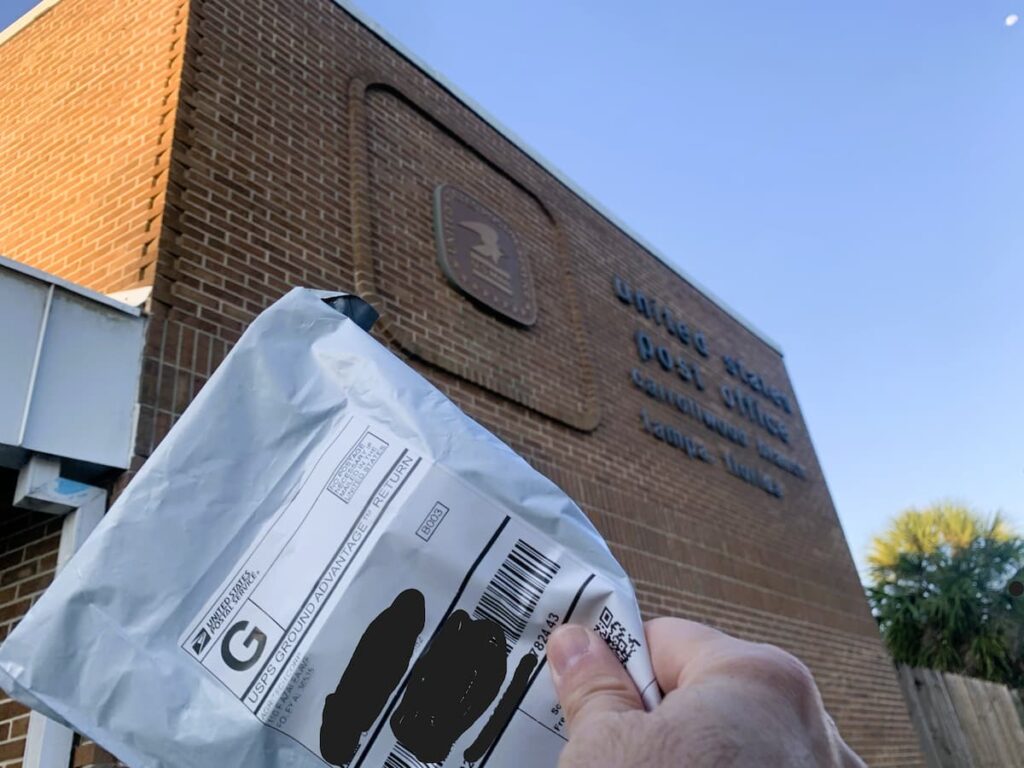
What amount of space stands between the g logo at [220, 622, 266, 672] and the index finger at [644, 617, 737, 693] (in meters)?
0.50

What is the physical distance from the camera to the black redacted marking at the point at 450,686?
3.07 feet

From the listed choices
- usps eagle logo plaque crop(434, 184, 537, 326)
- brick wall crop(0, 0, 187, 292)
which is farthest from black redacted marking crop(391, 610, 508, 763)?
usps eagle logo plaque crop(434, 184, 537, 326)

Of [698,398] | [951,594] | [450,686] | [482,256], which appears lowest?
[450,686]

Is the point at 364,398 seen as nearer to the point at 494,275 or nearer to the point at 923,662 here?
the point at 494,275

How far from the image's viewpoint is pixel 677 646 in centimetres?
96

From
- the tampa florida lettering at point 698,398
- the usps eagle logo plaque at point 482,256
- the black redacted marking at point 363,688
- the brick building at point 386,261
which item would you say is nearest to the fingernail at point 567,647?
the black redacted marking at point 363,688

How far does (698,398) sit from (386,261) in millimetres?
4055

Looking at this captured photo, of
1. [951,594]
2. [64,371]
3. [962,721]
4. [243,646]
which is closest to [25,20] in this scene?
[64,371]

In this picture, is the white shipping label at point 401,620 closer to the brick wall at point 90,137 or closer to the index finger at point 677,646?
the index finger at point 677,646

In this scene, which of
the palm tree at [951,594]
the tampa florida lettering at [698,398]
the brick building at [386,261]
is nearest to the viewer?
the brick building at [386,261]

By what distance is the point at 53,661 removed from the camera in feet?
2.98

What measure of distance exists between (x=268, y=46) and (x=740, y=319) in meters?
6.73

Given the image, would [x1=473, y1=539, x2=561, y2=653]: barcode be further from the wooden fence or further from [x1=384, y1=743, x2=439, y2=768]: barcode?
the wooden fence

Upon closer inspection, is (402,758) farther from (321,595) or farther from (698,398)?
(698,398)
